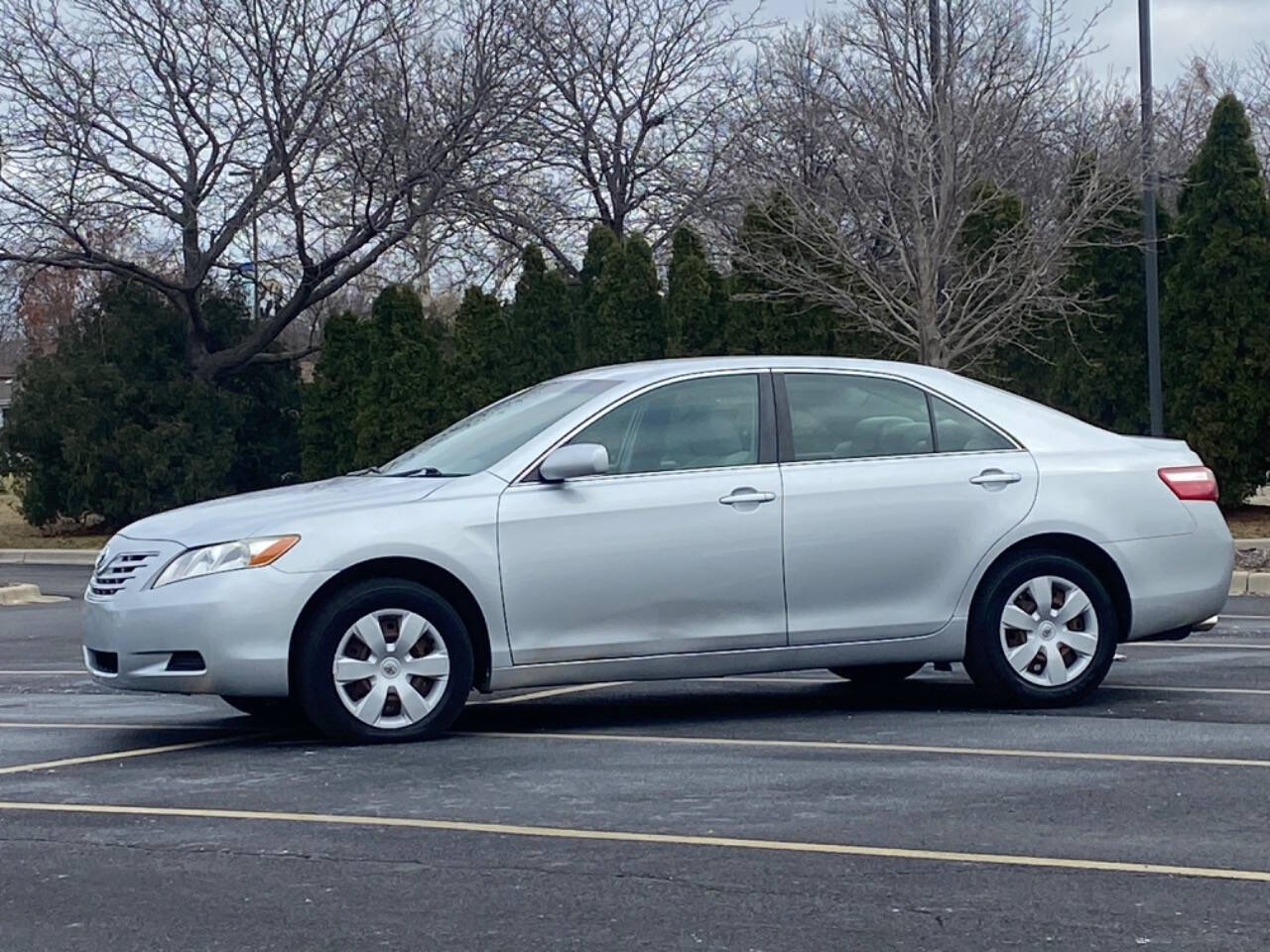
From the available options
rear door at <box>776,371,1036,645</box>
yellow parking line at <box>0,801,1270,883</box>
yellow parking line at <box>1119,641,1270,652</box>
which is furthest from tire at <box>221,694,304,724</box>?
yellow parking line at <box>1119,641,1270,652</box>

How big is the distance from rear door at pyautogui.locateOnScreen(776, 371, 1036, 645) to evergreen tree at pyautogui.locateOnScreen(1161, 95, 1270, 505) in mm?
14678

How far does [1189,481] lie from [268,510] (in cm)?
421

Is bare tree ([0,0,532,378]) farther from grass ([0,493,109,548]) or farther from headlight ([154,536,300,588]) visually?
headlight ([154,536,300,588])

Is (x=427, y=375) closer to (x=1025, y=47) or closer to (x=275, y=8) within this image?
(x=275, y=8)

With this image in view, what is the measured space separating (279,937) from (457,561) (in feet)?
10.3

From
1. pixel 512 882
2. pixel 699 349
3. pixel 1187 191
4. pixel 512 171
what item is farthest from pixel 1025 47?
pixel 512 882

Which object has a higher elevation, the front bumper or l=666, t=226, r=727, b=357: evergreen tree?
l=666, t=226, r=727, b=357: evergreen tree

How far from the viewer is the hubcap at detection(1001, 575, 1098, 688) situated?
8844 millimetres

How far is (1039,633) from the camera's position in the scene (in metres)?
8.90

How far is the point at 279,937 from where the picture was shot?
5082 millimetres

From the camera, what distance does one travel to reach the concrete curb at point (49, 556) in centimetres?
2683

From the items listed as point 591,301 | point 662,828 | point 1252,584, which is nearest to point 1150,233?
point 1252,584

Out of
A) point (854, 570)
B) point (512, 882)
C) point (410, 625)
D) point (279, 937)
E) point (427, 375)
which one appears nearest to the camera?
point (279, 937)

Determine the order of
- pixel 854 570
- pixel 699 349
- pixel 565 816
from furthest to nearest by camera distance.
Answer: pixel 699 349 < pixel 854 570 < pixel 565 816
